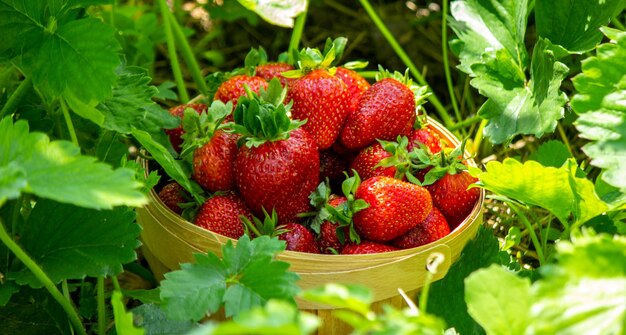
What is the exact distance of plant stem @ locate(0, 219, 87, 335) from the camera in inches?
35.1

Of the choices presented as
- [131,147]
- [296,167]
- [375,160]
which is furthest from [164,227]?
[131,147]

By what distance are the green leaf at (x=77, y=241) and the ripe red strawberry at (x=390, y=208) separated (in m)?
0.31

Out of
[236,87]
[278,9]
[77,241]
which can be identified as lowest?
[77,241]

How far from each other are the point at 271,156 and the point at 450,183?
0.27 metres

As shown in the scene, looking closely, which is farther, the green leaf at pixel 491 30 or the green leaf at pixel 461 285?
the green leaf at pixel 491 30

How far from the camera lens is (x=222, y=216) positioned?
1188 mm

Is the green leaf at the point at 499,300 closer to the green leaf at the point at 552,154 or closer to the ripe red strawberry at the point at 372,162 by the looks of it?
the ripe red strawberry at the point at 372,162

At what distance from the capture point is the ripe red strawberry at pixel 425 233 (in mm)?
1203

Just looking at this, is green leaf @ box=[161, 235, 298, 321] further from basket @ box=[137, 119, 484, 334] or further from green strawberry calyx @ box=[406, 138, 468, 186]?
green strawberry calyx @ box=[406, 138, 468, 186]

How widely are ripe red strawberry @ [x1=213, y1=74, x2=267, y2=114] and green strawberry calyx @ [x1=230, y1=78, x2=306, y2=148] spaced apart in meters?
0.10

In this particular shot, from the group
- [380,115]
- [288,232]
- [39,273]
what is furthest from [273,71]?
[39,273]

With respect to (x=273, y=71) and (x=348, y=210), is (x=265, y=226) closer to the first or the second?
(x=348, y=210)

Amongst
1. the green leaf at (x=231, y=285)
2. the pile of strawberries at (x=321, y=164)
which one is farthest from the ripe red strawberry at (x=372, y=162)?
the green leaf at (x=231, y=285)

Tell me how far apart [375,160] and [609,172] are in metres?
0.44
